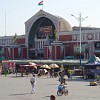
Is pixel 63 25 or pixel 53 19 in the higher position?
pixel 53 19

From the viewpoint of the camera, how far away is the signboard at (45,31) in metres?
98.2

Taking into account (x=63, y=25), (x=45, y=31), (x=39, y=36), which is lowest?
(x=39, y=36)

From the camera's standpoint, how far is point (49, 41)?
96.0 m

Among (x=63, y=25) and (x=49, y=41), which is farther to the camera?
(x=63, y=25)

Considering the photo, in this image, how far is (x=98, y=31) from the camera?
8425 centimetres

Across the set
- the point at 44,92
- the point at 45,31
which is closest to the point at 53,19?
the point at 45,31

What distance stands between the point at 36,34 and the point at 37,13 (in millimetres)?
6663

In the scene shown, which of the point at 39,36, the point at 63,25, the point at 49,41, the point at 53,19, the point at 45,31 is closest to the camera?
the point at 53,19

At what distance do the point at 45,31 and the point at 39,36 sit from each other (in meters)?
2.86

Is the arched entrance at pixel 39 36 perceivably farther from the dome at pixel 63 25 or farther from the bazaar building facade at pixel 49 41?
the dome at pixel 63 25

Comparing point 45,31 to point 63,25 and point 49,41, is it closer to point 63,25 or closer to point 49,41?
point 49,41

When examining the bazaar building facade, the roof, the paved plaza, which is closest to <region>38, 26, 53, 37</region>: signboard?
the bazaar building facade

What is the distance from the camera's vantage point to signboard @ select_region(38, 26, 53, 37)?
98.2 meters

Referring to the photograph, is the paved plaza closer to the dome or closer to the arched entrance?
the dome
